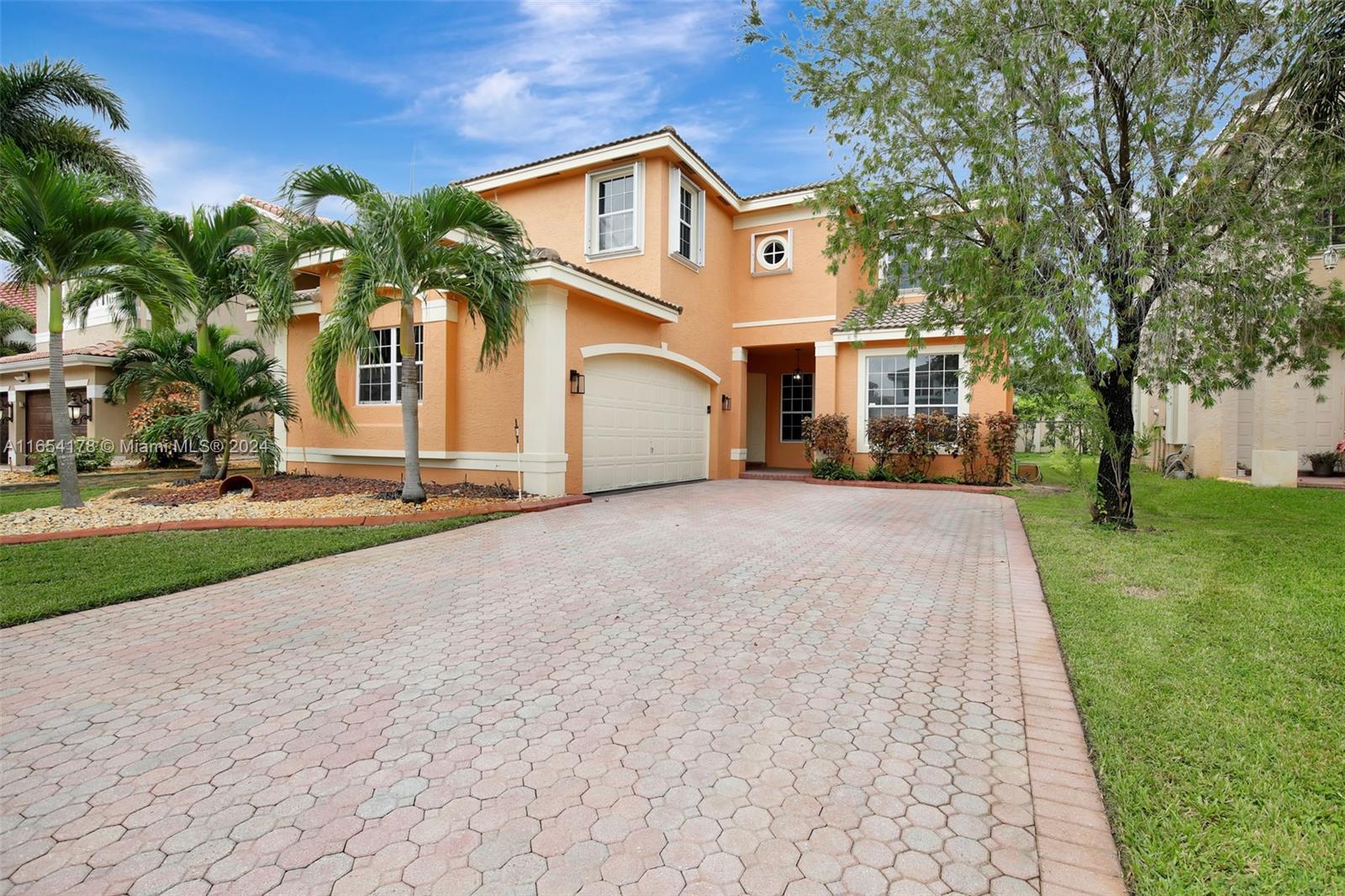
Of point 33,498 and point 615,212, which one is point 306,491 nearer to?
point 33,498

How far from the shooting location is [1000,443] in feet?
43.4

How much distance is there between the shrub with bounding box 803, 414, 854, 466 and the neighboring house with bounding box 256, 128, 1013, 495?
0.38 m

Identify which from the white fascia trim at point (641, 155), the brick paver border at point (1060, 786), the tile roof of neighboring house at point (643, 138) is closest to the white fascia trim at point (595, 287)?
the white fascia trim at point (641, 155)

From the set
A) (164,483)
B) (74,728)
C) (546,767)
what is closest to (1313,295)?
(546,767)

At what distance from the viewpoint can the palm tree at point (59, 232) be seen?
25.2 feet

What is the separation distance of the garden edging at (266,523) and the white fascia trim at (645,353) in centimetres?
326

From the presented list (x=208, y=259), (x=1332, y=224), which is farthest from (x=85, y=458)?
(x=1332, y=224)

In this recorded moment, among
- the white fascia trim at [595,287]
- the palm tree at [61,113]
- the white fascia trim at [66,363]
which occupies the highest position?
the palm tree at [61,113]

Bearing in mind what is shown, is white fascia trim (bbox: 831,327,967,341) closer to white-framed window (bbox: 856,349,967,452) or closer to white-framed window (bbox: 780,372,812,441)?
white-framed window (bbox: 856,349,967,452)

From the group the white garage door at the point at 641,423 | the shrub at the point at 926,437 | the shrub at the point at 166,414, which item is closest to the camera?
the white garage door at the point at 641,423

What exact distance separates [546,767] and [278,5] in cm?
1285

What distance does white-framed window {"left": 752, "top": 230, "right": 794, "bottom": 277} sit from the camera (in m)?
15.7

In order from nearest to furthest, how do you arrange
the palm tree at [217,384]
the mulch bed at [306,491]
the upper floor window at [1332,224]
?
the upper floor window at [1332,224] → the mulch bed at [306,491] → the palm tree at [217,384]

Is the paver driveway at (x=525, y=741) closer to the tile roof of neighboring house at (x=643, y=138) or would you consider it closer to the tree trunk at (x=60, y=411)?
the tree trunk at (x=60, y=411)
